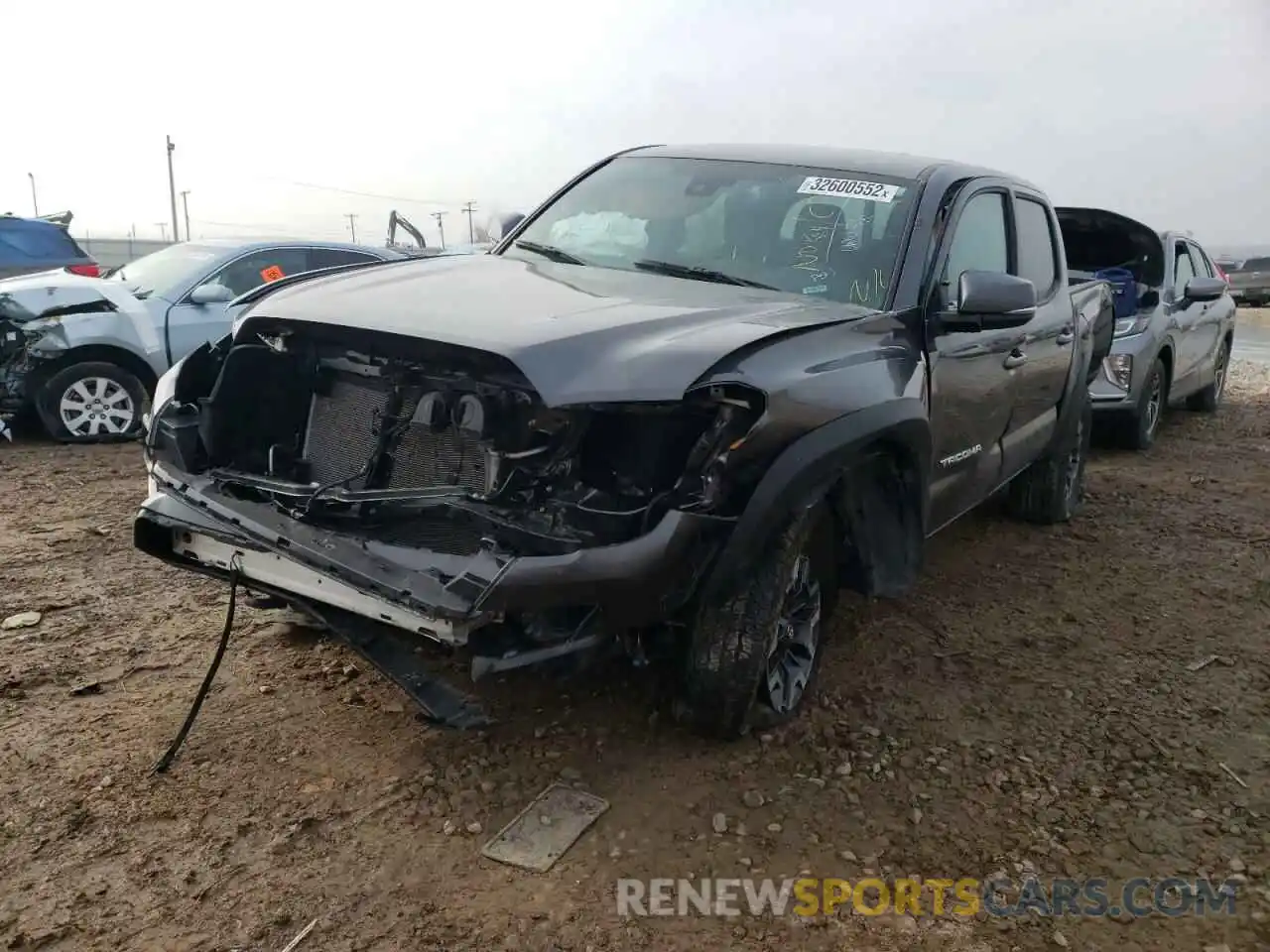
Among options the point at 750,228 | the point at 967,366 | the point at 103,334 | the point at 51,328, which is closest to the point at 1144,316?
the point at 967,366

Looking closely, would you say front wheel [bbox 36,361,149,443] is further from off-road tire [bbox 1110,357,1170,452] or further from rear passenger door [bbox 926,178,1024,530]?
off-road tire [bbox 1110,357,1170,452]

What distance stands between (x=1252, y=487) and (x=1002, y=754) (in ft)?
16.1

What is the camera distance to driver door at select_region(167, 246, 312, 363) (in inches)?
290

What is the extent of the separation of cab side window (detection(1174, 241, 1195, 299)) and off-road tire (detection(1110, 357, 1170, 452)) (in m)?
0.73

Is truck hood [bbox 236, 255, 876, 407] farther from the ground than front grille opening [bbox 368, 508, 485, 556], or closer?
farther from the ground

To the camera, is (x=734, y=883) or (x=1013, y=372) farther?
(x=1013, y=372)

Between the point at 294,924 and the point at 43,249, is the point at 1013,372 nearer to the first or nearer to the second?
the point at 294,924

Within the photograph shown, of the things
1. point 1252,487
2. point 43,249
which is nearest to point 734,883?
point 1252,487

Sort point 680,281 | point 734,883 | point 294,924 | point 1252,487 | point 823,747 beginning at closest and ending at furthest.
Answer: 1. point 294,924
2. point 734,883
3. point 823,747
4. point 680,281
5. point 1252,487

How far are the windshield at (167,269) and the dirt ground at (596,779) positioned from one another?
3.54 meters

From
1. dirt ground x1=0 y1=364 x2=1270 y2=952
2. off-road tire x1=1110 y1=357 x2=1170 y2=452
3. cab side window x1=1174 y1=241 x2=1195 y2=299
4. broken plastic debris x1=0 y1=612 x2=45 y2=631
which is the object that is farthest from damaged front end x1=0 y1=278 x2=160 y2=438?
cab side window x1=1174 y1=241 x2=1195 y2=299

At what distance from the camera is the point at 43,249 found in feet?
33.4

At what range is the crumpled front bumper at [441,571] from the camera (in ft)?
8.13

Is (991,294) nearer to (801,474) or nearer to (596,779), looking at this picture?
(801,474)
